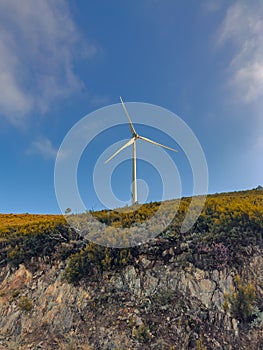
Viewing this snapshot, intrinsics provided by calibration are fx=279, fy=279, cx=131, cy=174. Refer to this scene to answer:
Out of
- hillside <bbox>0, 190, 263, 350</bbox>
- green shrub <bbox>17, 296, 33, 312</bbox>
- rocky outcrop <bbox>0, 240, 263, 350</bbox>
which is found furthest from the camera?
green shrub <bbox>17, 296, 33, 312</bbox>

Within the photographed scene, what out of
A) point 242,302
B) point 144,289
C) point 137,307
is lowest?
point 137,307

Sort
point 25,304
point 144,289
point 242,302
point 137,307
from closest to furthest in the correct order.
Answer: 1. point 242,302
2. point 137,307
3. point 144,289
4. point 25,304

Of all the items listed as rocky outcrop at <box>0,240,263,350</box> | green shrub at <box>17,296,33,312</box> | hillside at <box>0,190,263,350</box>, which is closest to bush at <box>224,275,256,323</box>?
hillside at <box>0,190,263,350</box>

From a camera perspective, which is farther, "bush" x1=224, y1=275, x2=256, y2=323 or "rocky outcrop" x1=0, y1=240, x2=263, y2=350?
"bush" x1=224, y1=275, x2=256, y2=323

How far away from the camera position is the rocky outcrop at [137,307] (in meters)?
9.12

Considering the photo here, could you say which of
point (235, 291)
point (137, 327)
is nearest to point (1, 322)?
point (137, 327)

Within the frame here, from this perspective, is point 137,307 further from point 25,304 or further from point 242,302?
point 25,304

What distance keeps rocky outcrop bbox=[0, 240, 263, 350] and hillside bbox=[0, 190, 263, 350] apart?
35 millimetres

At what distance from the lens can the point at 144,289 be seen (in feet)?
36.1

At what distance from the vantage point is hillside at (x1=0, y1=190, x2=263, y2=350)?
9289 millimetres

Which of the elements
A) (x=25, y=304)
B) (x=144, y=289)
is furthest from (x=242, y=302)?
(x=25, y=304)

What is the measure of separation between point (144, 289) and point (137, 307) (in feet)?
2.70

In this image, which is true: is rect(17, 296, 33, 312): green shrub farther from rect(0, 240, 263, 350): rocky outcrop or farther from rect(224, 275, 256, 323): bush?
rect(224, 275, 256, 323): bush

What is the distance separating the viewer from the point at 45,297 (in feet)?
38.6
